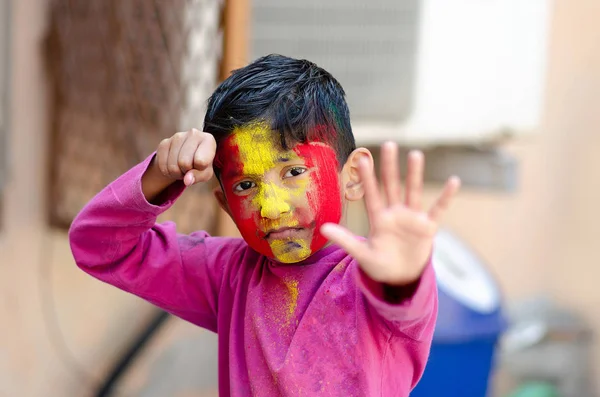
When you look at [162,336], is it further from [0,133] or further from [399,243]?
[399,243]

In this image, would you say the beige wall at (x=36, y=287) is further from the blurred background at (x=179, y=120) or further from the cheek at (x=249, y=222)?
the cheek at (x=249, y=222)

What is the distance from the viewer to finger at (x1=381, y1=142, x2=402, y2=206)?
1.00m

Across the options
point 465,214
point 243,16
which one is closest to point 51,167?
point 243,16

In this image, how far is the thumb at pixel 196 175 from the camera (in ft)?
4.01

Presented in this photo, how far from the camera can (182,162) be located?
1.22 meters

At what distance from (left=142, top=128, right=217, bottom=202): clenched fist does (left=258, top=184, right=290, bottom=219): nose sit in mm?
89

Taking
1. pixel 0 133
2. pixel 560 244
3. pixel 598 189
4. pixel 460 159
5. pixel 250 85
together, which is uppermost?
pixel 250 85

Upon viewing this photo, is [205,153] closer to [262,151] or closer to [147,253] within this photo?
[262,151]

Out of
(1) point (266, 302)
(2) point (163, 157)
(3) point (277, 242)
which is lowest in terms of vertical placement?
(1) point (266, 302)

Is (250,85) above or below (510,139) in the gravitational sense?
above

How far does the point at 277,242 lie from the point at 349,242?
0.68 ft

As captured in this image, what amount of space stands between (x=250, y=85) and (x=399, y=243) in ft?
1.25

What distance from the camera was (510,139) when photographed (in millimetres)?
3184

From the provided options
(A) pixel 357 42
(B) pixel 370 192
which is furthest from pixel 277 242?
(A) pixel 357 42
